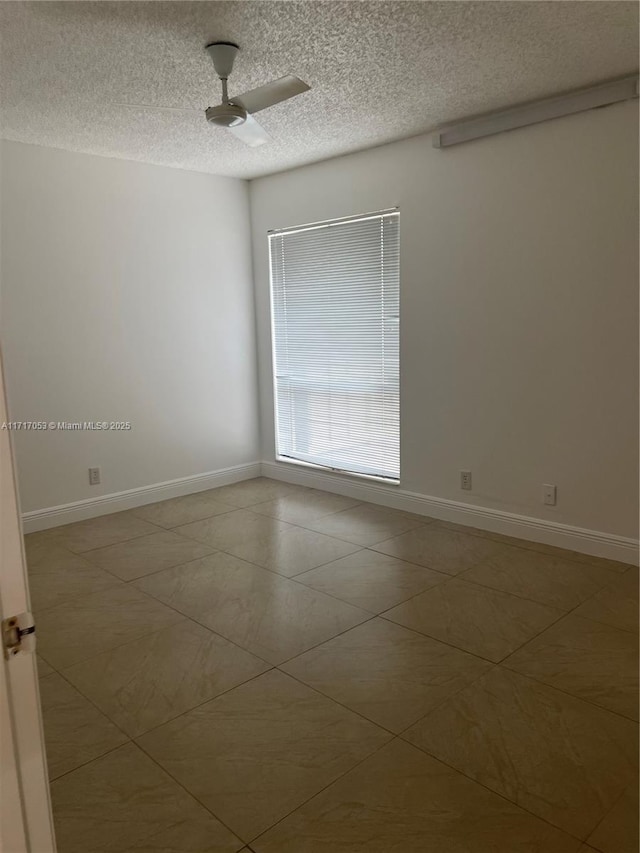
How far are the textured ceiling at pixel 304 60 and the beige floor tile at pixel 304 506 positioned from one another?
8.53ft

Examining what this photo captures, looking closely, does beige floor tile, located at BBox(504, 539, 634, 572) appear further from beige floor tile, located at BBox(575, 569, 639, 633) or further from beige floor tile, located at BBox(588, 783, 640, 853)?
beige floor tile, located at BBox(588, 783, 640, 853)

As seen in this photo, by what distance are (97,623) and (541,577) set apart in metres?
2.29

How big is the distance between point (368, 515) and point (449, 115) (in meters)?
2.68

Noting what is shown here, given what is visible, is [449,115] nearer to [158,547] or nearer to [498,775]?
[158,547]

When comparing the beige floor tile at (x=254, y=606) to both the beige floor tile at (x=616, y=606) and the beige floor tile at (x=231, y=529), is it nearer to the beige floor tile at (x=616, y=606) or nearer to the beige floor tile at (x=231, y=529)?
the beige floor tile at (x=231, y=529)

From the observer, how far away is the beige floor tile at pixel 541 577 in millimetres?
3111

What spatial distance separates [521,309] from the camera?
3.75 metres

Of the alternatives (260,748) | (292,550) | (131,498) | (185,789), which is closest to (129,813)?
(185,789)

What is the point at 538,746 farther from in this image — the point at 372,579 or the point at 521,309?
the point at 521,309

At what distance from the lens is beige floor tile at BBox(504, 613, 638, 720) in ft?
7.54

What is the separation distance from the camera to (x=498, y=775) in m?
1.92

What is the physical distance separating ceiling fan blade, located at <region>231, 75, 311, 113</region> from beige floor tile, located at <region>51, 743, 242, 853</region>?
8.65ft

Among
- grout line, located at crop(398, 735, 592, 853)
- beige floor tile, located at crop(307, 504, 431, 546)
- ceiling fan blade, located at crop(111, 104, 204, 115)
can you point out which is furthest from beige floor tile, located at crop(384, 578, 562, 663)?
ceiling fan blade, located at crop(111, 104, 204, 115)

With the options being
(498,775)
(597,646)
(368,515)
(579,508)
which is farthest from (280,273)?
(498,775)
